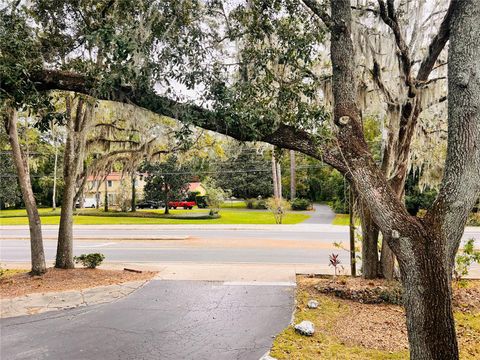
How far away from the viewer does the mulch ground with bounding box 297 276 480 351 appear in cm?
517

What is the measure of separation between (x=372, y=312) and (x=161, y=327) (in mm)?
3504

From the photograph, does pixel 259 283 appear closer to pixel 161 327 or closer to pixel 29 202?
pixel 161 327

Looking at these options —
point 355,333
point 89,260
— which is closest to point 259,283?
point 355,333

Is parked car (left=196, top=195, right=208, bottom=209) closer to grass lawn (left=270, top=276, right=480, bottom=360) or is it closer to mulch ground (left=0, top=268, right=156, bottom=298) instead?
mulch ground (left=0, top=268, right=156, bottom=298)

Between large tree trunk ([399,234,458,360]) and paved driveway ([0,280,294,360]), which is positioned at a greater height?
large tree trunk ([399,234,458,360])

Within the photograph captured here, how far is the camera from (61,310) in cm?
652

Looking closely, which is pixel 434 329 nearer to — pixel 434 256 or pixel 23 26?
pixel 434 256

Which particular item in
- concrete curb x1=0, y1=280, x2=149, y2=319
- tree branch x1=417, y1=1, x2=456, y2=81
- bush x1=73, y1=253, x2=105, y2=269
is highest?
tree branch x1=417, y1=1, x2=456, y2=81

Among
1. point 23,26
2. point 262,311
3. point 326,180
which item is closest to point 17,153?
point 23,26

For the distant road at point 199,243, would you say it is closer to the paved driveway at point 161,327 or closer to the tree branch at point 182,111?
the paved driveway at point 161,327

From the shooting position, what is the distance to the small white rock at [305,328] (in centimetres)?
529

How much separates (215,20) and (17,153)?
18.2 feet

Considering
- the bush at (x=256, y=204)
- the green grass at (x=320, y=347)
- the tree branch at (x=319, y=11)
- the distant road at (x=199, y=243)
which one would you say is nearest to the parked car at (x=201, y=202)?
the bush at (x=256, y=204)

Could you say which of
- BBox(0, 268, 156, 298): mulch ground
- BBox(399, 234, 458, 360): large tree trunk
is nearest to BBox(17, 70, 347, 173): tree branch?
BBox(399, 234, 458, 360): large tree trunk
